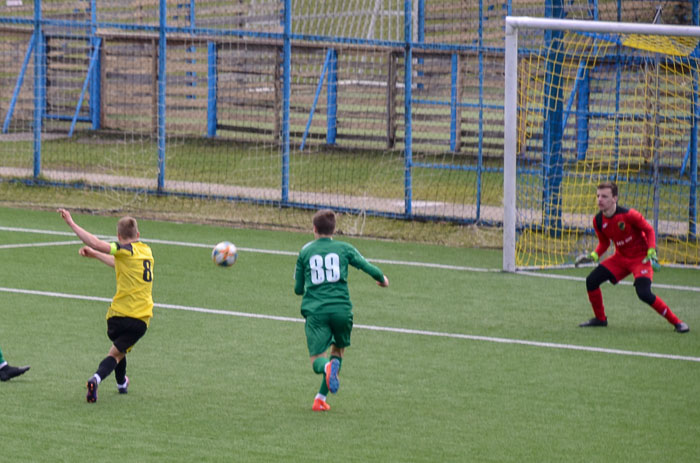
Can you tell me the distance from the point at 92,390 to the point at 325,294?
188 cm

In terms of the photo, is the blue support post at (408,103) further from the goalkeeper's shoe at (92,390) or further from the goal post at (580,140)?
the goalkeeper's shoe at (92,390)

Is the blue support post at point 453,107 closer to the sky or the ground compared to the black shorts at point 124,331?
closer to the sky

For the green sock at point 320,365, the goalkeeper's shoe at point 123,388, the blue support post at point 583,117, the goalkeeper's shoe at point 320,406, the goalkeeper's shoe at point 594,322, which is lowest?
the goalkeeper's shoe at point 320,406

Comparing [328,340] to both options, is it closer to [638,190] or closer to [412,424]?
[412,424]

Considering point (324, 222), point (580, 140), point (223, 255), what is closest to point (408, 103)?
point (580, 140)

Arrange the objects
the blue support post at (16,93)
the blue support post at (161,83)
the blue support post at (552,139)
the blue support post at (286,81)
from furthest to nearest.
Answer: the blue support post at (16,93)
the blue support post at (161,83)
the blue support post at (286,81)
the blue support post at (552,139)

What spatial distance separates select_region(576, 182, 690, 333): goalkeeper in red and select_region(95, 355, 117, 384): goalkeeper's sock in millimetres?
5163

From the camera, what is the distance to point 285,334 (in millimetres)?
11672

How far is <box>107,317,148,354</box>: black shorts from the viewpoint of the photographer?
353 inches

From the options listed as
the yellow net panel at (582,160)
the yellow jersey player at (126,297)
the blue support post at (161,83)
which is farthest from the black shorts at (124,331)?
the blue support post at (161,83)

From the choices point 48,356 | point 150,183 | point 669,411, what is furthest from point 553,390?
point 150,183

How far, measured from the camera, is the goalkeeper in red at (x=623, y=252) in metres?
12.0

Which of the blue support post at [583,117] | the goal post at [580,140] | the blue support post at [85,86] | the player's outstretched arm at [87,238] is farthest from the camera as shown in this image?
the blue support post at [85,86]

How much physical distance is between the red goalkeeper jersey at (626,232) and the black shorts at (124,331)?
516 cm
